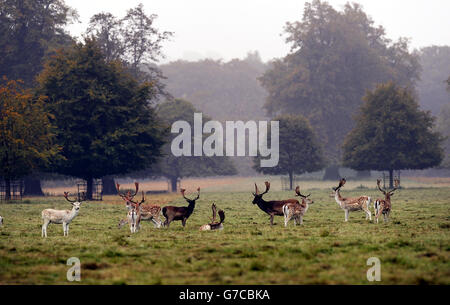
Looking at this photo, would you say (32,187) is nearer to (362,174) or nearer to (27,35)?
(27,35)

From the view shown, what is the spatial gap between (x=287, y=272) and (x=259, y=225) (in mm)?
10430

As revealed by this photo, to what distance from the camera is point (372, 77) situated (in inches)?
3189

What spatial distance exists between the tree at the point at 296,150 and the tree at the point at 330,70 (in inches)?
522

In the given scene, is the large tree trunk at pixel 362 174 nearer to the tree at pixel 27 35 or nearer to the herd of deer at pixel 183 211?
the tree at pixel 27 35

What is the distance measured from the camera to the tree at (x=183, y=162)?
66.3 metres

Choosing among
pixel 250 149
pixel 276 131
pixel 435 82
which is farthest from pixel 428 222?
pixel 435 82

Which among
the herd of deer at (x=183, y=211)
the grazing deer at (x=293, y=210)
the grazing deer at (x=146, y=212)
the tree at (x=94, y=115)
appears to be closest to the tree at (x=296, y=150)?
the tree at (x=94, y=115)

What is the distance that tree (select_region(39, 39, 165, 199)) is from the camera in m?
41.3

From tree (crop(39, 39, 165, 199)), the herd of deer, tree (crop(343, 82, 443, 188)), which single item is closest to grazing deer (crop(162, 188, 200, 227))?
the herd of deer

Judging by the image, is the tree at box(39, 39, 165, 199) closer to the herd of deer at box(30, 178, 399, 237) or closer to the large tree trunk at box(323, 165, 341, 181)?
the herd of deer at box(30, 178, 399, 237)

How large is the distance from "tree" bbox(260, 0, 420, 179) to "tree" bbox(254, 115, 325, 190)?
43.5 feet

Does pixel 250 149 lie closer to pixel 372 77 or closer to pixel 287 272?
pixel 372 77

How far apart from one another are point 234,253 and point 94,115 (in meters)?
30.6

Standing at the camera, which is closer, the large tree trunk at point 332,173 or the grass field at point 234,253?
the grass field at point 234,253
